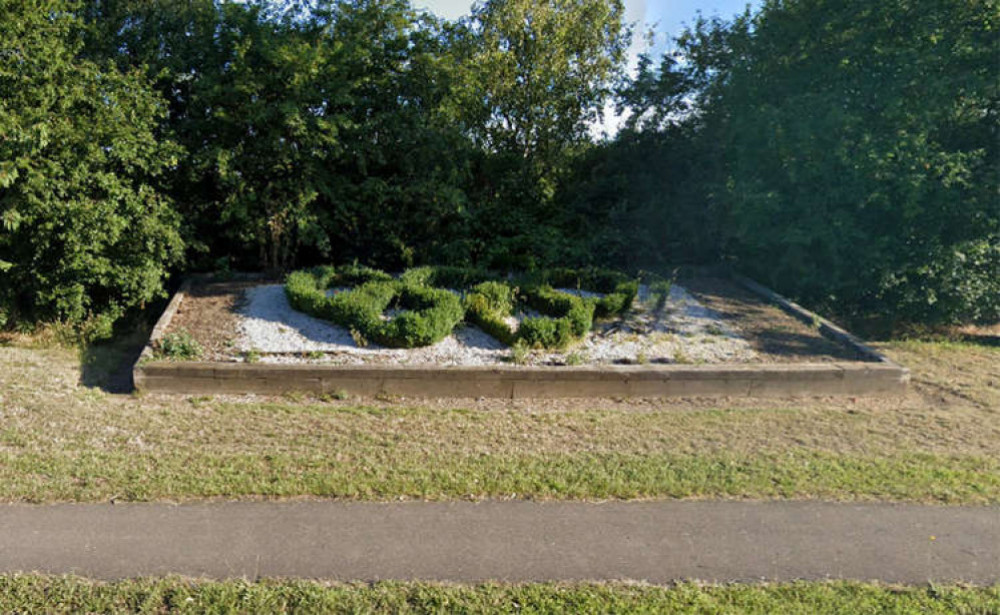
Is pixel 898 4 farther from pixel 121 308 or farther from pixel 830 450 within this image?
pixel 121 308

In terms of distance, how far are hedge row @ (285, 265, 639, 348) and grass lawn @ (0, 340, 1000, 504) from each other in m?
1.06

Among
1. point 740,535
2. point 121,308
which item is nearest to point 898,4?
point 740,535

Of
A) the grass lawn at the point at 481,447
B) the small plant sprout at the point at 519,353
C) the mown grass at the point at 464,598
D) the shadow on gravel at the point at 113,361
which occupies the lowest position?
the mown grass at the point at 464,598

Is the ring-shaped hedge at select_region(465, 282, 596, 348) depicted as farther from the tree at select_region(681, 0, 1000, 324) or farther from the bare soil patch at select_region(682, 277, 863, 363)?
the tree at select_region(681, 0, 1000, 324)

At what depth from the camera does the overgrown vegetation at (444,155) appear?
7.89 meters

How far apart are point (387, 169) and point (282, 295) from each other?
2.92 metres

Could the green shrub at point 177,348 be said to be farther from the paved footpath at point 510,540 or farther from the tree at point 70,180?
the paved footpath at point 510,540

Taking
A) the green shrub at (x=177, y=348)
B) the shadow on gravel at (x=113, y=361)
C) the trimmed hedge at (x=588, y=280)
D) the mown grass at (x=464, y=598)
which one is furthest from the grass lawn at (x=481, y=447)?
the trimmed hedge at (x=588, y=280)

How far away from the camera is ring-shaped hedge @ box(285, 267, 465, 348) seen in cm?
730

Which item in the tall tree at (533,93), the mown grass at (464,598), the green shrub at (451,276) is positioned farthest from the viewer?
the tall tree at (533,93)

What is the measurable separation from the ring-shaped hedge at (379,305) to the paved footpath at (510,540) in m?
3.11

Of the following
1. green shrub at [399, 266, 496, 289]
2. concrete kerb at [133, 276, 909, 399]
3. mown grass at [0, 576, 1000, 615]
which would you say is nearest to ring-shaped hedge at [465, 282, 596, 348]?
green shrub at [399, 266, 496, 289]

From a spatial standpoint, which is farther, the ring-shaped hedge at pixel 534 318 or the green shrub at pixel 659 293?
the green shrub at pixel 659 293

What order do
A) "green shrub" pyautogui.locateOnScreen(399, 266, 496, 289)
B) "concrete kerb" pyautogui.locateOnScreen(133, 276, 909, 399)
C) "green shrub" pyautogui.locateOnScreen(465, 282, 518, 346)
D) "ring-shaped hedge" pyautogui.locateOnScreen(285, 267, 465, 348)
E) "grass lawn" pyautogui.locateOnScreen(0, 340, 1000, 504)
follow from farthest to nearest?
"green shrub" pyautogui.locateOnScreen(399, 266, 496, 289)
"green shrub" pyautogui.locateOnScreen(465, 282, 518, 346)
"ring-shaped hedge" pyautogui.locateOnScreen(285, 267, 465, 348)
"concrete kerb" pyautogui.locateOnScreen(133, 276, 909, 399)
"grass lawn" pyautogui.locateOnScreen(0, 340, 1000, 504)
